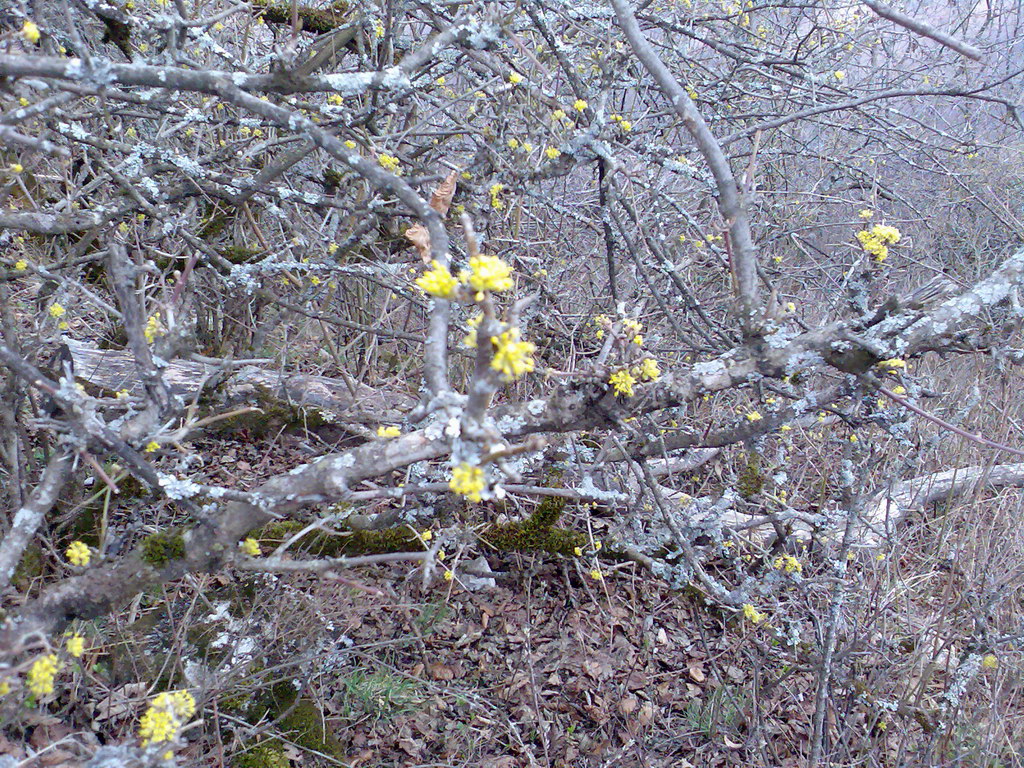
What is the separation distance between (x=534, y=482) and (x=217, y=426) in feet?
4.49

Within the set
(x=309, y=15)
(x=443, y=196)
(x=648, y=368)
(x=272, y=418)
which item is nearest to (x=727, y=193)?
(x=648, y=368)

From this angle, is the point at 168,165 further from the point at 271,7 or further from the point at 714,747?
the point at 714,747

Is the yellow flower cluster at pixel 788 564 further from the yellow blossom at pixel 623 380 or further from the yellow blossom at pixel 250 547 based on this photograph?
the yellow blossom at pixel 250 547

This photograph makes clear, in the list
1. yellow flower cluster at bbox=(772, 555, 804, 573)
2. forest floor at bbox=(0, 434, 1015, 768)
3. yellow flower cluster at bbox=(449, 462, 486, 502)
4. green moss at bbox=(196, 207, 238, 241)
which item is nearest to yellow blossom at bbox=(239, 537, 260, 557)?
forest floor at bbox=(0, 434, 1015, 768)

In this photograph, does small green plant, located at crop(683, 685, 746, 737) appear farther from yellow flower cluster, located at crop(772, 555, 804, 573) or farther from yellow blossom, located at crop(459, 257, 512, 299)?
yellow blossom, located at crop(459, 257, 512, 299)

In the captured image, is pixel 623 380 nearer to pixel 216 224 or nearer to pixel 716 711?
pixel 716 711

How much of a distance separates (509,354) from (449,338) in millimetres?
2375

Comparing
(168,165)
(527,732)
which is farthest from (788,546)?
(168,165)

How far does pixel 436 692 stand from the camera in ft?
9.02

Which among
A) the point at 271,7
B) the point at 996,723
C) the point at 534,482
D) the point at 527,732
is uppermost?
the point at 271,7

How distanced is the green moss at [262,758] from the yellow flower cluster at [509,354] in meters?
1.81

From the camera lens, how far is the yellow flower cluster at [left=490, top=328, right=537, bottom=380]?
0.92 metres

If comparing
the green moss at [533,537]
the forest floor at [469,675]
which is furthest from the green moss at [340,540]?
the green moss at [533,537]

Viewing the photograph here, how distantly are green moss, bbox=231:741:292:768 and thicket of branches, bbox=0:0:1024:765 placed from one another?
0.29m
